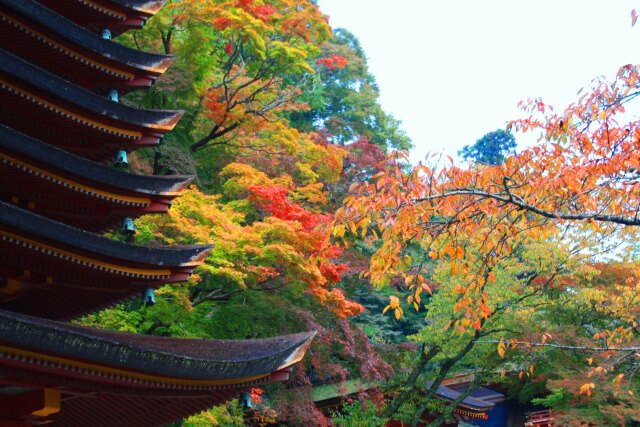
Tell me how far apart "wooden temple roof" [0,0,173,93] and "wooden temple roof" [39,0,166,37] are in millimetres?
Result: 660

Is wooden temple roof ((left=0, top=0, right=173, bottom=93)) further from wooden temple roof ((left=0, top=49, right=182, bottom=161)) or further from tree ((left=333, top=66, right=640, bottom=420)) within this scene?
tree ((left=333, top=66, right=640, bottom=420))

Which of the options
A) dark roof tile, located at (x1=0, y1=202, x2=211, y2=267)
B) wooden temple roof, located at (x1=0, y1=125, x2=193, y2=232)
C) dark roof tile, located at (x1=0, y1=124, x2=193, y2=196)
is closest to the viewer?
dark roof tile, located at (x1=0, y1=202, x2=211, y2=267)

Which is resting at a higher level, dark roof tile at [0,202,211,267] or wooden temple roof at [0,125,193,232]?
wooden temple roof at [0,125,193,232]

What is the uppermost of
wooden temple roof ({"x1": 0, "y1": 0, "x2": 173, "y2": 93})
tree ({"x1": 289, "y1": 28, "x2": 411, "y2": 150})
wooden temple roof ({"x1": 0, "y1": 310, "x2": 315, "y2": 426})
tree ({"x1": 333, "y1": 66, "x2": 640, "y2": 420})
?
tree ({"x1": 289, "y1": 28, "x2": 411, "y2": 150})

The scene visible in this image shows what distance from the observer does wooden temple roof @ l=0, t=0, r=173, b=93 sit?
22.7ft

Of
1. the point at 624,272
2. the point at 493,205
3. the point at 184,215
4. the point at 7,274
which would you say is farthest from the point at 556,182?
the point at 624,272

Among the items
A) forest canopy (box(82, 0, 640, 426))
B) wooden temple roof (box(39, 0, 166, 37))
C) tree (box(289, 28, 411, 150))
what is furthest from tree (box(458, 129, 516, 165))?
wooden temple roof (box(39, 0, 166, 37))

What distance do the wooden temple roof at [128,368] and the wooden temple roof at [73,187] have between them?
1.61 meters

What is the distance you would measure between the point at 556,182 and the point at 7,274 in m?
5.24

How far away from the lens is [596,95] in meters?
5.09

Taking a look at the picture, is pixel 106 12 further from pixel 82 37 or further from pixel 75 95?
pixel 75 95

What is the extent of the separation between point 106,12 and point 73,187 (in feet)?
9.15

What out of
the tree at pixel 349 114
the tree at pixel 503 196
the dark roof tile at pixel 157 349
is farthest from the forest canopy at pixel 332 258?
the tree at pixel 349 114

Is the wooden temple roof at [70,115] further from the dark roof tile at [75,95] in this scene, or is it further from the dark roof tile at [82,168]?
the dark roof tile at [82,168]
